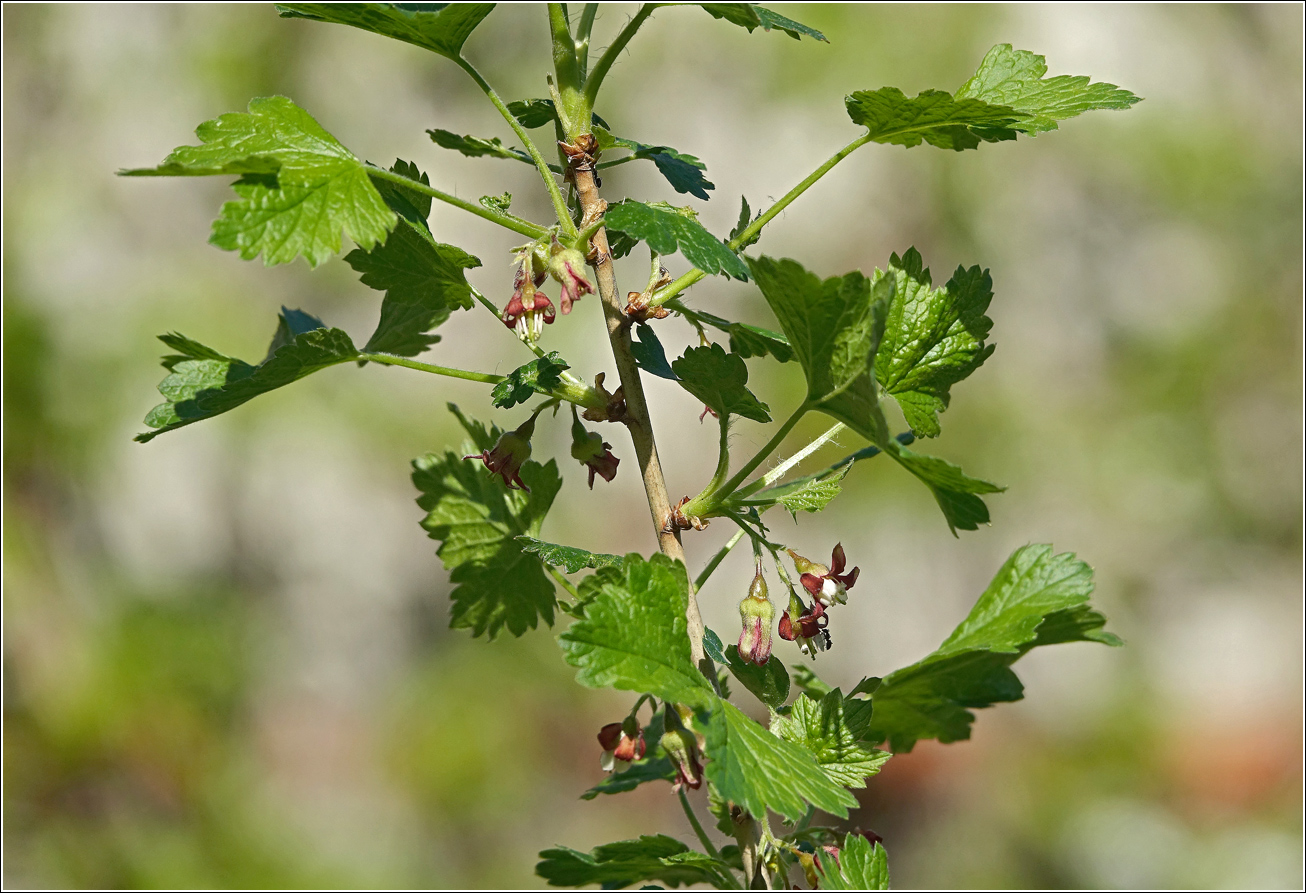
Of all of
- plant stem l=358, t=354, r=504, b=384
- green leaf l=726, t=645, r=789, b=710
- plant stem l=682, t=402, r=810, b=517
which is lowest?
green leaf l=726, t=645, r=789, b=710

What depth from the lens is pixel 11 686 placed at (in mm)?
3305

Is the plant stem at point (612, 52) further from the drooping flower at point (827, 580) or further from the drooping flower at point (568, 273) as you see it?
the drooping flower at point (827, 580)

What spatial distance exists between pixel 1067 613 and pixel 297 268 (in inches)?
134

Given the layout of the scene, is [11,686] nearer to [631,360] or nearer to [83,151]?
[83,151]

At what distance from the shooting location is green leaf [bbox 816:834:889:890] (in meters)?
0.67

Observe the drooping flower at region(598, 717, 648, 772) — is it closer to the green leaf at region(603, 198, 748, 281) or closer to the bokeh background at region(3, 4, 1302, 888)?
the green leaf at region(603, 198, 748, 281)

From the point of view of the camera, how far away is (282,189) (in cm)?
63

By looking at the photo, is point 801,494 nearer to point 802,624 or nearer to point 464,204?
point 802,624

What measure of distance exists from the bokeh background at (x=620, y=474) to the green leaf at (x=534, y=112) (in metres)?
2.44

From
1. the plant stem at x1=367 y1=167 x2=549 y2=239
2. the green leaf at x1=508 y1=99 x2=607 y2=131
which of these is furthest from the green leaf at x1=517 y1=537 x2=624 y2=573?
the green leaf at x1=508 y1=99 x2=607 y2=131

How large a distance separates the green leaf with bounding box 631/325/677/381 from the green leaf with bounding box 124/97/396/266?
201 millimetres

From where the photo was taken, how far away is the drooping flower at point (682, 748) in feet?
2.21

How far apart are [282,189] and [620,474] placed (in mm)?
3035

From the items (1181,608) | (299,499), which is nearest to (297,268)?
(299,499)
